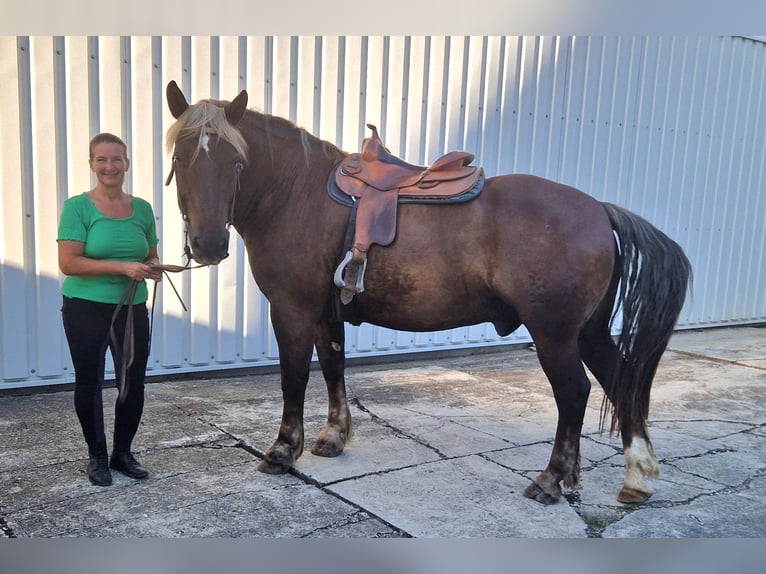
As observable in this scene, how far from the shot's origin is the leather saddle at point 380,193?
9.18ft

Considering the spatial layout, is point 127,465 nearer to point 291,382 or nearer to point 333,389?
point 291,382

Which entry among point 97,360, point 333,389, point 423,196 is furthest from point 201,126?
point 333,389

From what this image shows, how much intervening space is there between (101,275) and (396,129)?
11.0 ft

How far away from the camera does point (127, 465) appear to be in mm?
2932

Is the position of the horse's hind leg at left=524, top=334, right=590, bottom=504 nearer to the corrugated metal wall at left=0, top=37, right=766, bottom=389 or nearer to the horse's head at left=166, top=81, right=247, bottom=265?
the horse's head at left=166, top=81, right=247, bottom=265

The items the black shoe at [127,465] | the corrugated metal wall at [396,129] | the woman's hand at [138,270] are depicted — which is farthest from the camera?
the corrugated metal wall at [396,129]

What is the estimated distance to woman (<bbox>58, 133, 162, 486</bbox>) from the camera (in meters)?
2.63

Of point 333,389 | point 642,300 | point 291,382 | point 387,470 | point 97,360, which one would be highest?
point 642,300

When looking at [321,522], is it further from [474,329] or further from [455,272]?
[474,329]

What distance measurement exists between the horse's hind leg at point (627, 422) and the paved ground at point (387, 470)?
9 cm

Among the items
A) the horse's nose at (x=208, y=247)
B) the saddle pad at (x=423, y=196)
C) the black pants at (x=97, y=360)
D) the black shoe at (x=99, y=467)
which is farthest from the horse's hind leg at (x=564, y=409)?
the black shoe at (x=99, y=467)

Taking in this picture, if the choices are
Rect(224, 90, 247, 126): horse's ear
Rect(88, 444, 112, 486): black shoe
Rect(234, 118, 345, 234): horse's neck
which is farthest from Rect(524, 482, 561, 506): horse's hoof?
Rect(224, 90, 247, 126): horse's ear

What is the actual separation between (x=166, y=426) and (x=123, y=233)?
1.44m

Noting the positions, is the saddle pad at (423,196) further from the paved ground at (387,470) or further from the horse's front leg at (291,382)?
the paved ground at (387,470)
